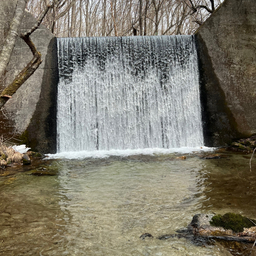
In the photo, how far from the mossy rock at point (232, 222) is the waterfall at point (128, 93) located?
7079mm

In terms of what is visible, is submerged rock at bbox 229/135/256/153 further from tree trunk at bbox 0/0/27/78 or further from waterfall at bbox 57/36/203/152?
tree trunk at bbox 0/0/27/78

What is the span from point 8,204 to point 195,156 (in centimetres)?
560

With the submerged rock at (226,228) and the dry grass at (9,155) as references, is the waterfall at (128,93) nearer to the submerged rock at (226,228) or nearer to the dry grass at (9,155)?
the dry grass at (9,155)

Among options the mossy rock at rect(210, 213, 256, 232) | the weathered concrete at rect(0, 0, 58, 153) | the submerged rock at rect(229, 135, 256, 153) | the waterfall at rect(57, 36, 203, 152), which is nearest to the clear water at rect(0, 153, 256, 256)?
the mossy rock at rect(210, 213, 256, 232)

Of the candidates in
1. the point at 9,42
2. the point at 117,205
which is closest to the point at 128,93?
the point at 117,205

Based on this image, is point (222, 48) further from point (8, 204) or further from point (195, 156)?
point (8, 204)

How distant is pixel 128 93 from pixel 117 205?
22.6 feet

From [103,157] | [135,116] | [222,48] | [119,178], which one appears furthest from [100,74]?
[119,178]

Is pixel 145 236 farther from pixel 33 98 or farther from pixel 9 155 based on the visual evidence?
pixel 33 98

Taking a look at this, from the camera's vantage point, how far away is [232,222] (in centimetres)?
279

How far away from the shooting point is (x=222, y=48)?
10086 millimetres

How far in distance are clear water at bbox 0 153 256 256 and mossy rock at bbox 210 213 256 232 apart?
0.23 m

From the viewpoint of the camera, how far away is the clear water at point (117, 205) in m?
2.72

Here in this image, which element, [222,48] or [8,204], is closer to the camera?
[8,204]
